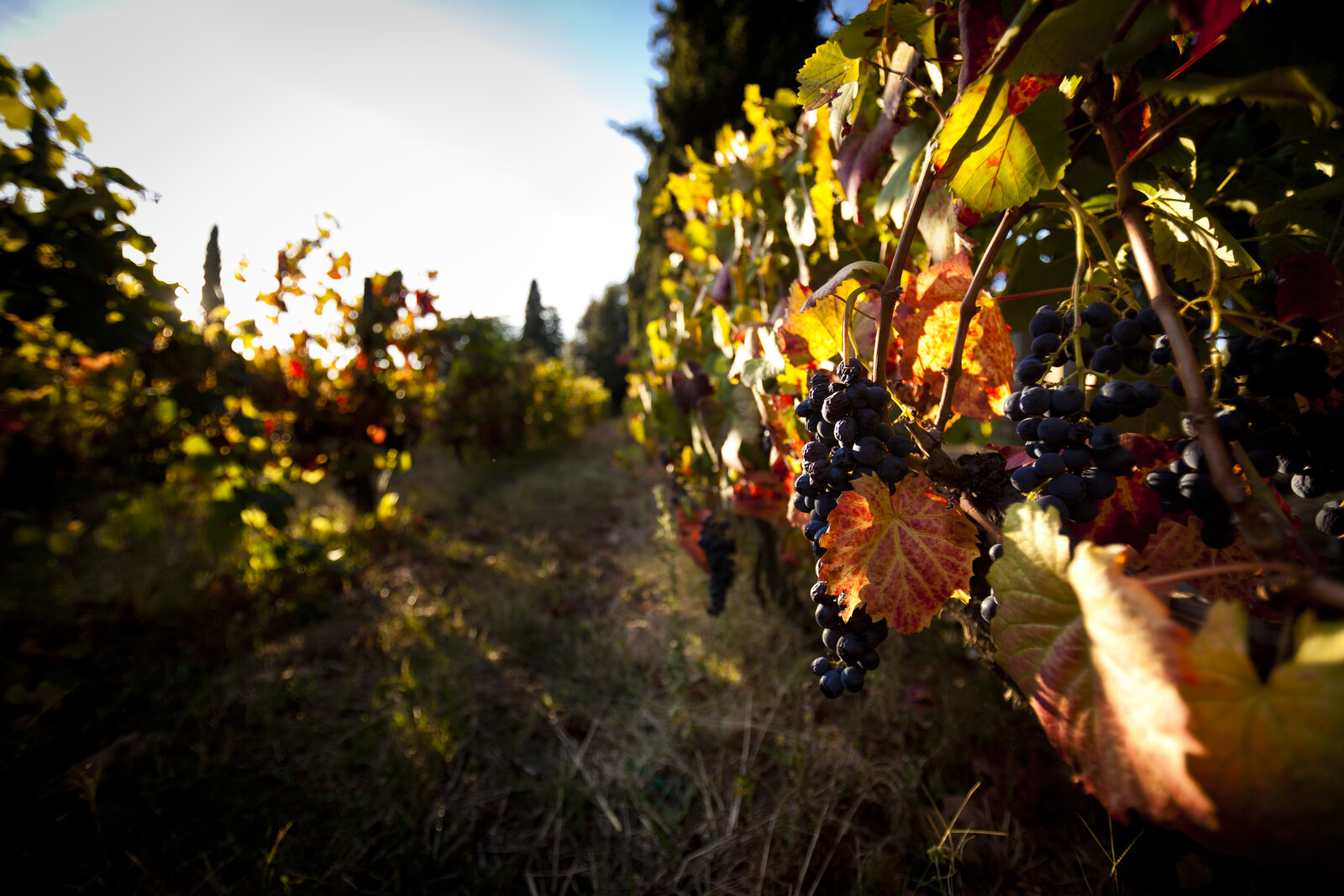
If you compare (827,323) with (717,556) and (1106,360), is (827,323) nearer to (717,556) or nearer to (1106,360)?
(1106,360)

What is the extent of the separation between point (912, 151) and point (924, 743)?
1.83m

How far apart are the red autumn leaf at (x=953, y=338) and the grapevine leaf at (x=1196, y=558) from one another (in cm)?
26

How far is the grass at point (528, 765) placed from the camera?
4.75 ft

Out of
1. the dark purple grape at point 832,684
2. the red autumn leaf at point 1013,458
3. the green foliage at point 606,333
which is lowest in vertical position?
the dark purple grape at point 832,684

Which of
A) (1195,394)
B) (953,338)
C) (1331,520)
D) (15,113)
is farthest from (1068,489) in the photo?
(15,113)

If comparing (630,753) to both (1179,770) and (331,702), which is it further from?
(1179,770)

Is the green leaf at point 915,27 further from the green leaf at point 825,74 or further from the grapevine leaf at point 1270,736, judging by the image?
the grapevine leaf at point 1270,736

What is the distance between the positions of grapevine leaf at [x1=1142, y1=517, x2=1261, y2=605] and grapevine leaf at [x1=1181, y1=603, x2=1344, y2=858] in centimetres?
33

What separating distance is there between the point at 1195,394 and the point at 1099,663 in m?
0.26

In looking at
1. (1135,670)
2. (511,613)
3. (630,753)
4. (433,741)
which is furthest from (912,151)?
(511,613)

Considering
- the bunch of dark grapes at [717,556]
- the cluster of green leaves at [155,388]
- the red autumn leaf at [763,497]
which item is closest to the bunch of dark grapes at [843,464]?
the red autumn leaf at [763,497]

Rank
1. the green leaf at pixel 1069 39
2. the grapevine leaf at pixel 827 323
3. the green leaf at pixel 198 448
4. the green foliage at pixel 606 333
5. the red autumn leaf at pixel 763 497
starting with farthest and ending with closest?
the green foliage at pixel 606 333 → the green leaf at pixel 198 448 → the red autumn leaf at pixel 763 497 → the grapevine leaf at pixel 827 323 → the green leaf at pixel 1069 39

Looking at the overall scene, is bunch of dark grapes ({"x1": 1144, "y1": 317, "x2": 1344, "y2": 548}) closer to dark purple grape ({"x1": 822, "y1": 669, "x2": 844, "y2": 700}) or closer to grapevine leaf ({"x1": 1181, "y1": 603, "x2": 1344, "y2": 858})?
grapevine leaf ({"x1": 1181, "y1": 603, "x2": 1344, "y2": 858})

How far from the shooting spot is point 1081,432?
58cm
